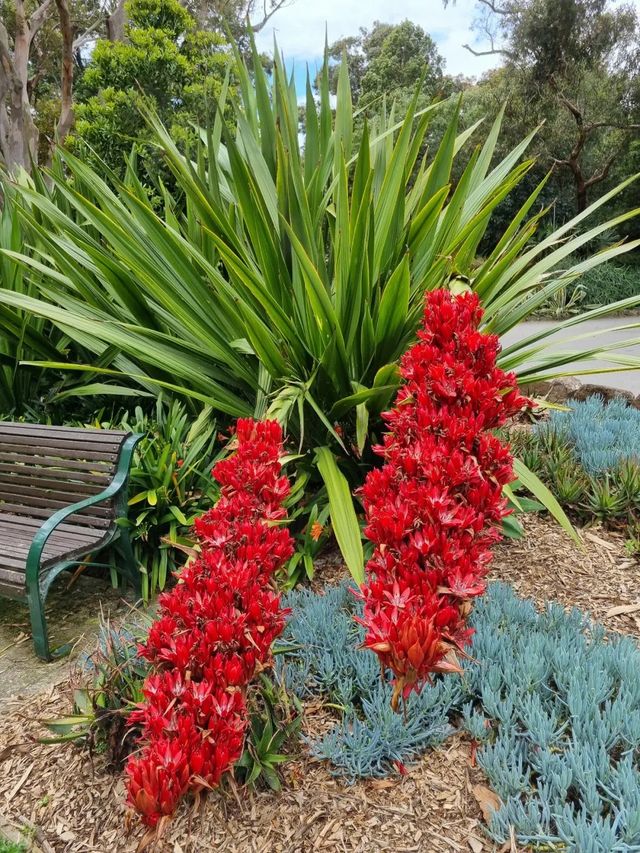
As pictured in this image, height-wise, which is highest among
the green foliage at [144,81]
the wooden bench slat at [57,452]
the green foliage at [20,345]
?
the green foliage at [144,81]

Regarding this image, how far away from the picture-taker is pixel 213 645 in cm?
88

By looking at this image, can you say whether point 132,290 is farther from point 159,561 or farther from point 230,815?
point 230,815

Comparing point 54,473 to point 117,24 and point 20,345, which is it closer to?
point 20,345

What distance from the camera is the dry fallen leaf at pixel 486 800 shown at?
1.19m

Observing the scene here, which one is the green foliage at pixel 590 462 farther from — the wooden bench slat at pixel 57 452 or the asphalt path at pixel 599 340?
the wooden bench slat at pixel 57 452

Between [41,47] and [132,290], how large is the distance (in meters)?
19.0

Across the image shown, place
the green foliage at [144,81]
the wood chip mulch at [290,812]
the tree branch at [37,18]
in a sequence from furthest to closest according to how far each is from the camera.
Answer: the tree branch at [37,18], the green foliage at [144,81], the wood chip mulch at [290,812]

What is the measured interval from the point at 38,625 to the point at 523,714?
1.58m

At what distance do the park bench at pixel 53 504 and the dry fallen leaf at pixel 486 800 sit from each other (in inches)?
58.4

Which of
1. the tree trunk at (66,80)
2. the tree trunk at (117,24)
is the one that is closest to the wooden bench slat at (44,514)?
the tree trunk at (66,80)

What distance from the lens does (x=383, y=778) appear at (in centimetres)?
131

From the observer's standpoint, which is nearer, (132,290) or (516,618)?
(516,618)

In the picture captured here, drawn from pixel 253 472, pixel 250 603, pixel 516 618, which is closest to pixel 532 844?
pixel 516 618

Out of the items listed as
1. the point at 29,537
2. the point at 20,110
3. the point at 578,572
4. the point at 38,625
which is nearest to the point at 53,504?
the point at 29,537
